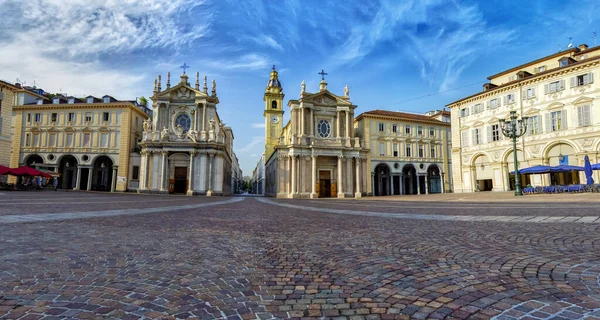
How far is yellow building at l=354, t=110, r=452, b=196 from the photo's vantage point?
46812 millimetres

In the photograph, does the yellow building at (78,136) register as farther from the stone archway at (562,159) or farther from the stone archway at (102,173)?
the stone archway at (562,159)

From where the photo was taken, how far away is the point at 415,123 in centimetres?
4862

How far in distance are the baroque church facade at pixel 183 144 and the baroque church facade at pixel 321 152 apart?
28.2 feet

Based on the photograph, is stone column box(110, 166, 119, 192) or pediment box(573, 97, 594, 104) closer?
pediment box(573, 97, 594, 104)

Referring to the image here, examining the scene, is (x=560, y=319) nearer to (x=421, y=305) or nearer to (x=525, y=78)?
(x=421, y=305)

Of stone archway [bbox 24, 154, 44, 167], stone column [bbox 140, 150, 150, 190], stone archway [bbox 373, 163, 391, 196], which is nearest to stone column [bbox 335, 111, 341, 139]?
stone archway [bbox 373, 163, 391, 196]

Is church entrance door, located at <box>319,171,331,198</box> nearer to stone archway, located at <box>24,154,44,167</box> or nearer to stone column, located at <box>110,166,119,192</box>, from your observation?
stone column, located at <box>110,166,119,192</box>

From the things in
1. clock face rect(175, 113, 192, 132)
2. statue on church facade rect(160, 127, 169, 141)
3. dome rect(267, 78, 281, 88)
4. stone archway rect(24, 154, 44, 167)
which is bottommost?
stone archway rect(24, 154, 44, 167)

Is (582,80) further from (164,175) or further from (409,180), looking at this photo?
(164,175)

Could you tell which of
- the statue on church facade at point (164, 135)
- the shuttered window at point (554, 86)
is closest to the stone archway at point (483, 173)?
the shuttered window at point (554, 86)

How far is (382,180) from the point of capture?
50.3m

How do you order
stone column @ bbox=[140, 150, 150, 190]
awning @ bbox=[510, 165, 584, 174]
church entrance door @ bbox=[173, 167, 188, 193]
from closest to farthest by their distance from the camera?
awning @ bbox=[510, 165, 584, 174] < stone column @ bbox=[140, 150, 150, 190] < church entrance door @ bbox=[173, 167, 188, 193]

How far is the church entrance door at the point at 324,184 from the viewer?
42.5 metres

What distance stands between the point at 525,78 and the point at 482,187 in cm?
1344
